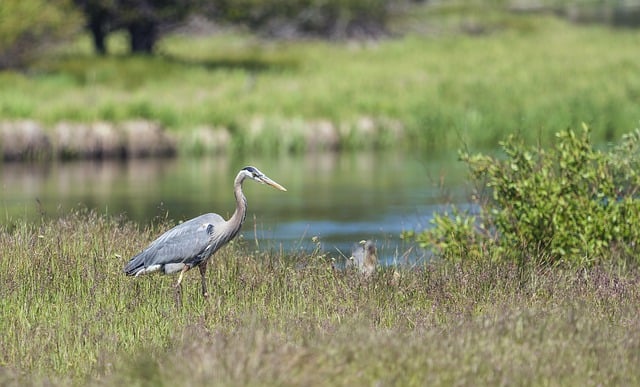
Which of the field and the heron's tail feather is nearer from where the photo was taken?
the field

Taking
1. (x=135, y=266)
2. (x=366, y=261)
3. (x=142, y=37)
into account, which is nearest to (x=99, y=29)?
(x=142, y=37)

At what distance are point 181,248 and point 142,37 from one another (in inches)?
1428

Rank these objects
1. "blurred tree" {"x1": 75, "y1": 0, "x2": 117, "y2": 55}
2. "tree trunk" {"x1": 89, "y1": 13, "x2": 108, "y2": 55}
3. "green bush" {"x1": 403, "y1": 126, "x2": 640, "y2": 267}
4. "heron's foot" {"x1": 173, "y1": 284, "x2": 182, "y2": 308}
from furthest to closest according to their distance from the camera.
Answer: "tree trunk" {"x1": 89, "y1": 13, "x2": 108, "y2": 55}, "blurred tree" {"x1": 75, "y1": 0, "x2": 117, "y2": 55}, "green bush" {"x1": 403, "y1": 126, "x2": 640, "y2": 267}, "heron's foot" {"x1": 173, "y1": 284, "x2": 182, "y2": 308}

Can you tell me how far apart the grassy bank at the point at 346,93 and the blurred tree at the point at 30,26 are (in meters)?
0.79

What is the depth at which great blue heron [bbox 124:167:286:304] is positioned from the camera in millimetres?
10898

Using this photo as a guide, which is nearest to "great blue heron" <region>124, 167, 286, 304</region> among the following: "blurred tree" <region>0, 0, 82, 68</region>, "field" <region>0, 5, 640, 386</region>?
"field" <region>0, 5, 640, 386</region>

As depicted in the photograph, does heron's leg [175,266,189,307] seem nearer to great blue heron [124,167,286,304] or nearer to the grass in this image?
great blue heron [124,167,286,304]

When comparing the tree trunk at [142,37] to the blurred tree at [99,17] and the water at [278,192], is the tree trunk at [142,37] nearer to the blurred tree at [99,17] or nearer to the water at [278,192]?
the blurred tree at [99,17]

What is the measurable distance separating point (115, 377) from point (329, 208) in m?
17.2

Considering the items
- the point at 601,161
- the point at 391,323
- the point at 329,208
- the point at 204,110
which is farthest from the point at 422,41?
the point at 391,323

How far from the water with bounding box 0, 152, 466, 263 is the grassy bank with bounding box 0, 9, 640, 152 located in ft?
4.22

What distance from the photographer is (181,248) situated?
35.8ft

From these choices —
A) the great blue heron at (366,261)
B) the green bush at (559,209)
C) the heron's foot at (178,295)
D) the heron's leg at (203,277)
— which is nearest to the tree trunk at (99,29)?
the green bush at (559,209)

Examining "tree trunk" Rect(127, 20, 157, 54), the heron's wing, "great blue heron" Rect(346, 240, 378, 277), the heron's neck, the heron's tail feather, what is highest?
the heron's neck
